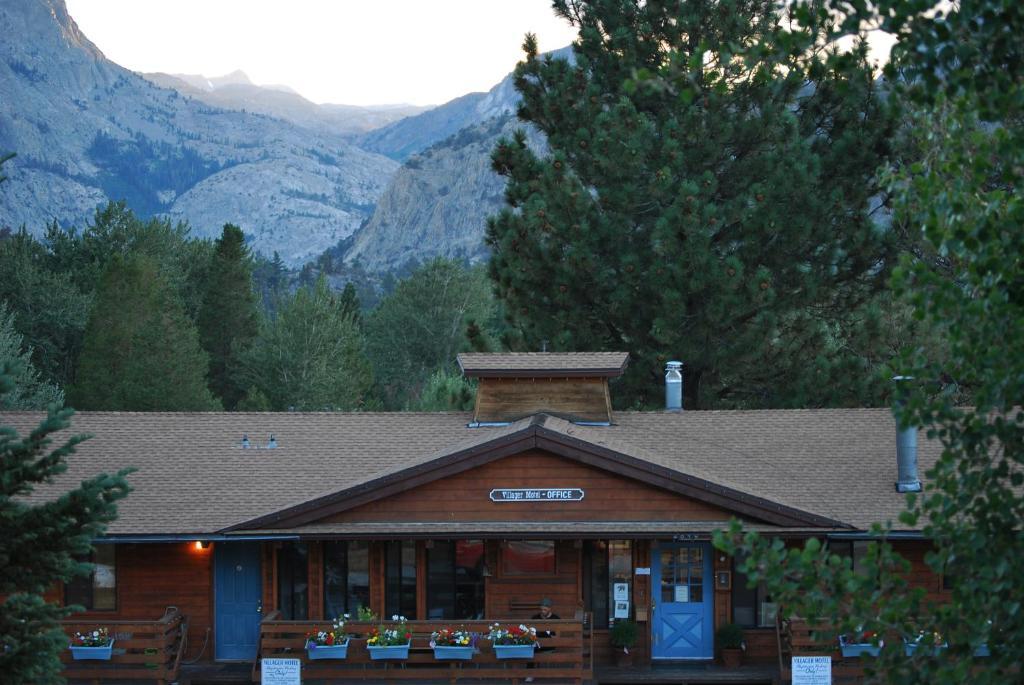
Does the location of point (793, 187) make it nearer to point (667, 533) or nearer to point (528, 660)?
point (667, 533)

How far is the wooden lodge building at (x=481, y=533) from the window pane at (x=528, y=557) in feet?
0.07

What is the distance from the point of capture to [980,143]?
8242 millimetres

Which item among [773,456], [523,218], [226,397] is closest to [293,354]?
[226,397]

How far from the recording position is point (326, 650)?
61.6 ft

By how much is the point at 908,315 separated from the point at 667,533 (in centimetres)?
1741

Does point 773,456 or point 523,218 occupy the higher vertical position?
point 523,218

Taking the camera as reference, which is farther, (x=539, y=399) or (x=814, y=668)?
(x=539, y=399)

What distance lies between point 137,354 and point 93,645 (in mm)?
30331

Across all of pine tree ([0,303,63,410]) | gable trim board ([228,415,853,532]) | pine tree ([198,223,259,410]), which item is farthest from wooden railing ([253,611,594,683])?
pine tree ([198,223,259,410])

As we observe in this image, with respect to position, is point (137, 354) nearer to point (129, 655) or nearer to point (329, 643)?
point (129, 655)

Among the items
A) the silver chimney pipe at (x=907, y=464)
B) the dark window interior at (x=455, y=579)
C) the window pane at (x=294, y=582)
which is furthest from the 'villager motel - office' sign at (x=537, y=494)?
the silver chimney pipe at (x=907, y=464)

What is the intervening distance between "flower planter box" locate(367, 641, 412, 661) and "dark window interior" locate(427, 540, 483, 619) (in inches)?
63.7

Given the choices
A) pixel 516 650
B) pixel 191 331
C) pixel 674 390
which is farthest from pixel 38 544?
pixel 191 331

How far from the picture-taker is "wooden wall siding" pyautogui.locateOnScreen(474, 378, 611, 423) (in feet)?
73.8
